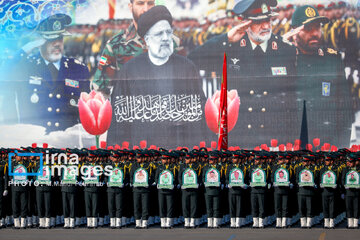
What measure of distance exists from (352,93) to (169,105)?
6945 millimetres

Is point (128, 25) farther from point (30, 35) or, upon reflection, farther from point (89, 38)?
point (30, 35)

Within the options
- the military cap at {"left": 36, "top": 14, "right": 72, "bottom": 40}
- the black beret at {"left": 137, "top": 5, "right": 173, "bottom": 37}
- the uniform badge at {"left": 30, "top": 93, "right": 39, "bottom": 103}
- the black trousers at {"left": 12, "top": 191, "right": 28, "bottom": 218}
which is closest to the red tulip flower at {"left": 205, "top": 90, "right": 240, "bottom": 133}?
the black beret at {"left": 137, "top": 5, "right": 173, "bottom": 37}

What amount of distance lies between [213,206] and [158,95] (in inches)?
410

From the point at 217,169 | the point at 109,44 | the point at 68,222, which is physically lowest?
the point at 68,222

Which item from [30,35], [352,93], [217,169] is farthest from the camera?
[30,35]

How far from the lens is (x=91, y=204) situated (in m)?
17.0

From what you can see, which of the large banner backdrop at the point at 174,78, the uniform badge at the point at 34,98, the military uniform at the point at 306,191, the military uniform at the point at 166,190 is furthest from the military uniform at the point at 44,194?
the uniform badge at the point at 34,98

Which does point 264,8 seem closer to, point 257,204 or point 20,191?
point 257,204

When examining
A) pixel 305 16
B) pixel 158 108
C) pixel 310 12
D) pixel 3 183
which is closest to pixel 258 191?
pixel 3 183

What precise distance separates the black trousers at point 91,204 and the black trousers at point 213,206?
2.71m

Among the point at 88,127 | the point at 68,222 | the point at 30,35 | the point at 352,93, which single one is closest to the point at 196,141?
the point at 88,127

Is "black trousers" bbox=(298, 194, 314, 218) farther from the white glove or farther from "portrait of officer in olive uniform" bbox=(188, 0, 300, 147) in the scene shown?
the white glove

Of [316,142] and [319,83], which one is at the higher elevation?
[319,83]

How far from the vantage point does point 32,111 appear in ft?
89.0
